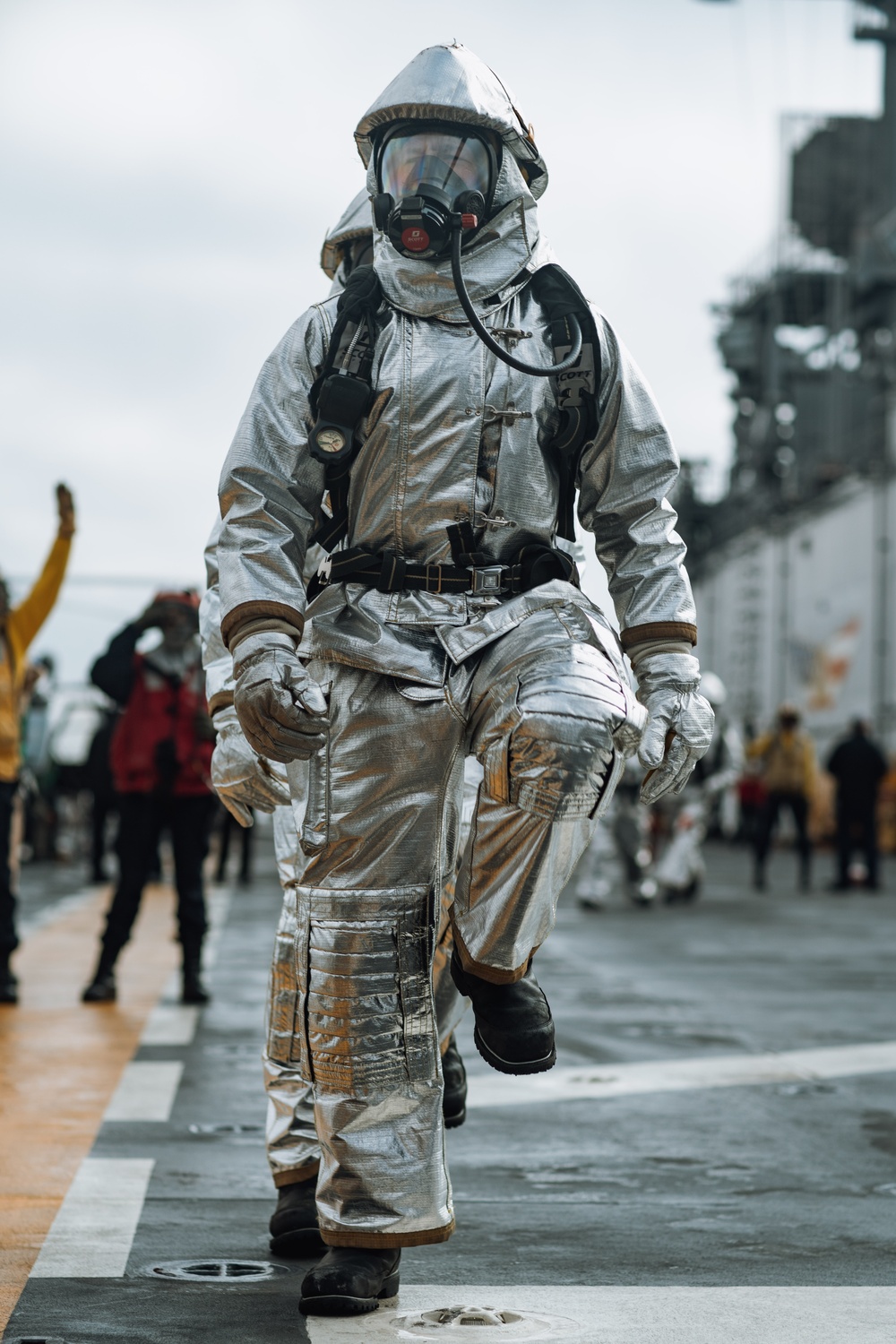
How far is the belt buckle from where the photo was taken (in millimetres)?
3680

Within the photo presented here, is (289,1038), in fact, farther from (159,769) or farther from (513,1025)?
(159,769)

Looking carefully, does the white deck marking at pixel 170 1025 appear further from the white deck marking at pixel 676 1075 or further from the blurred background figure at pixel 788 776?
the blurred background figure at pixel 788 776

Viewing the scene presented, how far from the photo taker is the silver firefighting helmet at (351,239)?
4766 millimetres

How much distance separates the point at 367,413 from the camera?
12.1 feet

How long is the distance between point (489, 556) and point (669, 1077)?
11.5 feet

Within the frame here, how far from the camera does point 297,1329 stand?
11.2 feet

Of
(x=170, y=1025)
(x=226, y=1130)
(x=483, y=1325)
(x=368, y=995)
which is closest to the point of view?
(x=483, y=1325)

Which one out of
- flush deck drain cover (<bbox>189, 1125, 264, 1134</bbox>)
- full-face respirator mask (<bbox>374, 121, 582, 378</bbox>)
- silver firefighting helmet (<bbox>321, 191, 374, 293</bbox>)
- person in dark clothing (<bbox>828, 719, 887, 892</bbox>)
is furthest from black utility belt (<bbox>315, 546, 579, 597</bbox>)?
person in dark clothing (<bbox>828, 719, 887, 892</bbox>)

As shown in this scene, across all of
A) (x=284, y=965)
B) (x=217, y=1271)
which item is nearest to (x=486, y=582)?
(x=284, y=965)

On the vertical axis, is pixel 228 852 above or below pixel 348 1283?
above

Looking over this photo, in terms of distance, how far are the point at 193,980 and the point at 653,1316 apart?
5.49 metres

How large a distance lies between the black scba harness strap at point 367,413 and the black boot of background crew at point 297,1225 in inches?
49.8

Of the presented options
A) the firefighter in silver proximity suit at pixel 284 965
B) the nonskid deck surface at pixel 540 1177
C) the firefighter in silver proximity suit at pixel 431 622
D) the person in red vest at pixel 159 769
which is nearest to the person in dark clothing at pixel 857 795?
the nonskid deck surface at pixel 540 1177

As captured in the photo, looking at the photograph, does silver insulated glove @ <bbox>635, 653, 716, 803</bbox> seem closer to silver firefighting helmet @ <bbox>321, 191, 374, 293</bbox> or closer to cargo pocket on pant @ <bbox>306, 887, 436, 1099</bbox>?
cargo pocket on pant @ <bbox>306, 887, 436, 1099</bbox>
